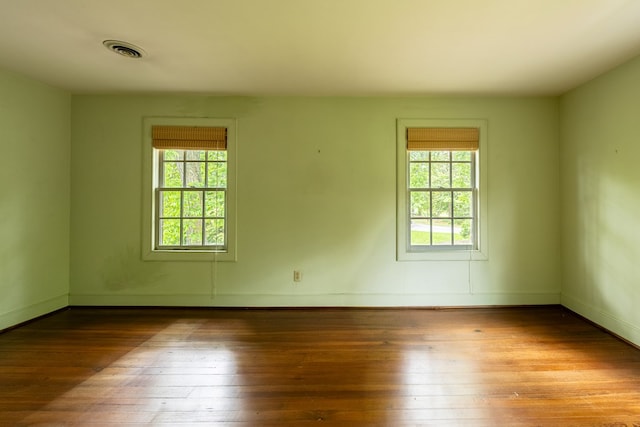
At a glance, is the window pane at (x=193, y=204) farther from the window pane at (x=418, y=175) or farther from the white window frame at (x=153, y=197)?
the window pane at (x=418, y=175)

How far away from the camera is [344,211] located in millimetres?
3352

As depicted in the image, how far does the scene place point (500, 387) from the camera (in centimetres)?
188

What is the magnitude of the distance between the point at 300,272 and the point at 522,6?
2921 mm

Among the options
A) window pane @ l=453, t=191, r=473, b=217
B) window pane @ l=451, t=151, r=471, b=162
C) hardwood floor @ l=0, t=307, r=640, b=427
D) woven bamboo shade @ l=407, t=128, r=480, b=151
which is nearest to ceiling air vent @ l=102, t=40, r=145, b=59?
hardwood floor @ l=0, t=307, r=640, b=427

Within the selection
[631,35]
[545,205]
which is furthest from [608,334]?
[631,35]

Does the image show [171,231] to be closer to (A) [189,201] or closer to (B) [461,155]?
(A) [189,201]

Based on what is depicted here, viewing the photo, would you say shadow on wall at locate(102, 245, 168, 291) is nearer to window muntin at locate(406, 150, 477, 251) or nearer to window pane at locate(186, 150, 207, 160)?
window pane at locate(186, 150, 207, 160)

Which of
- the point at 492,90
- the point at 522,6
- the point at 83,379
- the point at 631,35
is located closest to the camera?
the point at 522,6

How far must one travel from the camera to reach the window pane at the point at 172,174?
342cm

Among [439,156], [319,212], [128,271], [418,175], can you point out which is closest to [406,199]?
[418,175]

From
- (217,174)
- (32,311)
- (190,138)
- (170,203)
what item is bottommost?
(32,311)

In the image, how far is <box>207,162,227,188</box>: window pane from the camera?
3.39 metres

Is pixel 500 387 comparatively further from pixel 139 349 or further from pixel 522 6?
pixel 139 349

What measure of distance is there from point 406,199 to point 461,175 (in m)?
0.74
